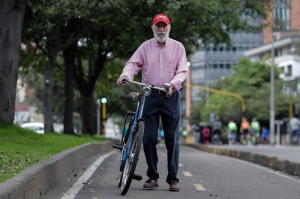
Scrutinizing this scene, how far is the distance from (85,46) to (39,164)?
25.1 meters

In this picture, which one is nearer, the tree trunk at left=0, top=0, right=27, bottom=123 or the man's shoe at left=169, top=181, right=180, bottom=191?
the man's shoe at left=169, top=181, right=180, bottom=191

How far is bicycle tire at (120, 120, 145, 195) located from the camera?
912 cm

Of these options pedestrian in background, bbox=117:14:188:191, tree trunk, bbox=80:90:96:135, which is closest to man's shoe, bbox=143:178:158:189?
pedestrian in background, bbox=117:14:188:191

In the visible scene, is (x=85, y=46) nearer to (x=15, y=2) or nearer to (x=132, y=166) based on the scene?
(x=15, y=2)

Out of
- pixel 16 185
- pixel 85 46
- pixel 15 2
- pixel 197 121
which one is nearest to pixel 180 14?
pixel 85 46

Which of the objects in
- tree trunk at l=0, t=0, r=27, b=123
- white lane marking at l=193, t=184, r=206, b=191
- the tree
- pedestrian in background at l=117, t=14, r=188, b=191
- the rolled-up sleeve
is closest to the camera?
the rolled-up sleeve

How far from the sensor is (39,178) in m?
8.98

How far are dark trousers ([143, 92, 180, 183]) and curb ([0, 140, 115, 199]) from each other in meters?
1.22

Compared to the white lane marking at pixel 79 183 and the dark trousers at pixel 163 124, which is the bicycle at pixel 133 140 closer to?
the dark trousers at pixel 163 124

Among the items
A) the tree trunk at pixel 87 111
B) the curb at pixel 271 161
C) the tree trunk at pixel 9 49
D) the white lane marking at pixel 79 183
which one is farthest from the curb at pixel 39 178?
the tree trunk at pixel 87 111

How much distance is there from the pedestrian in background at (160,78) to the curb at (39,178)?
1212 mm

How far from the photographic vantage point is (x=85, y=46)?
34.8 m

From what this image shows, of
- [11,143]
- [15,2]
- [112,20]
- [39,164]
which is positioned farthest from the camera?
[112,20]

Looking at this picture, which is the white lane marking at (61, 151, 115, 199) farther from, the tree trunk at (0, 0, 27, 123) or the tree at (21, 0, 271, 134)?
the tree at (21, 0, 271, 134)
